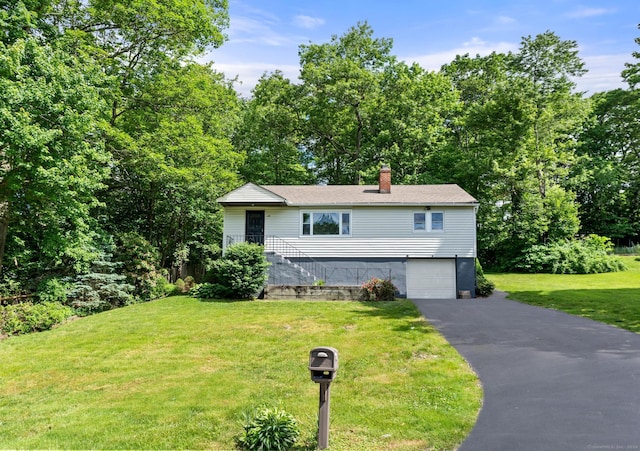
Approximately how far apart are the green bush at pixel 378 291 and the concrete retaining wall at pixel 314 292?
0.26 metres

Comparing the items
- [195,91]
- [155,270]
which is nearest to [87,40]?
[195,91]

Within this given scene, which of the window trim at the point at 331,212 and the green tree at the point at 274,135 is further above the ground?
the green tree at the point at 274,135

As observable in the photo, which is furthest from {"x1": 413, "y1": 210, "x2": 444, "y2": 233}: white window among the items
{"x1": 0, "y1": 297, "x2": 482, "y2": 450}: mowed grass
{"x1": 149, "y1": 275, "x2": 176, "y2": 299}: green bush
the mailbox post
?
the mailbox post

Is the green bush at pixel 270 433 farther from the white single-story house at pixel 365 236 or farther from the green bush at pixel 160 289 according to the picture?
the green bush at pixel 160 289

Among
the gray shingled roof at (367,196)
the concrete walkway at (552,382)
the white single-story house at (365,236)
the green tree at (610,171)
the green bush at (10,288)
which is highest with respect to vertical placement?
the green tree at (610,171)

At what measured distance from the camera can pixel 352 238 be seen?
1783 cm

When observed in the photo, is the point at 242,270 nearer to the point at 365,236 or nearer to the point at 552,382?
the point at 365,236

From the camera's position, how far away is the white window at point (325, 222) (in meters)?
18.0

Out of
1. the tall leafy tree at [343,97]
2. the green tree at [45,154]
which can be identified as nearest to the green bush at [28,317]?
the green tree at [45,154]

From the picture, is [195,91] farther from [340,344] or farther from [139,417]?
[139,417]

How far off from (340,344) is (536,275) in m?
18.4

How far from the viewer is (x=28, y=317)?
38.0 ft

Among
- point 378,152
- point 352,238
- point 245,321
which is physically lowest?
point 245,321

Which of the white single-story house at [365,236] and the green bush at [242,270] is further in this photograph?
the white single-story house at [365,236]
